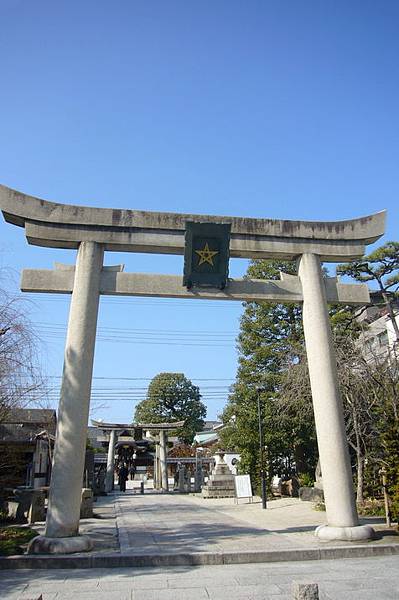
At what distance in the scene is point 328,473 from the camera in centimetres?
924

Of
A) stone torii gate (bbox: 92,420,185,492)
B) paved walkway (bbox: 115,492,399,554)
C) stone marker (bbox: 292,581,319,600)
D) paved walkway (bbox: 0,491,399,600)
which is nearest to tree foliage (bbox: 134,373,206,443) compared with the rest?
stone torii gate (bbox: 92,420,185,492)

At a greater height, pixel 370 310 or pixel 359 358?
pixel 370 310

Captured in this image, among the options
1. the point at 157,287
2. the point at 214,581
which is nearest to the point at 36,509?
the point at 157,287

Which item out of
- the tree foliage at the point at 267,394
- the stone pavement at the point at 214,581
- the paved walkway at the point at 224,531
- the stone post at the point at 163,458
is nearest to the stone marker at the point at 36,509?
the paved walkway at the point at 224,531

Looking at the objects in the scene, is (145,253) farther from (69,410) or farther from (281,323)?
(281,323)

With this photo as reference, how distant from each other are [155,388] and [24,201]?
5170 centimetres

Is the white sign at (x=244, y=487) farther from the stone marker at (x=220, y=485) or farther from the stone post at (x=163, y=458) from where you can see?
the stone post at (x=163, y=458)

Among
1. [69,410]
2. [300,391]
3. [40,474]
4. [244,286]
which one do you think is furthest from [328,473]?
[40,474]

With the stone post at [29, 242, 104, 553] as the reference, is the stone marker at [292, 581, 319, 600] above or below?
below

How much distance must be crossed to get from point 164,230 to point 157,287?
4.43 feet

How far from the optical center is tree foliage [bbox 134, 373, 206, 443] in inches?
2274

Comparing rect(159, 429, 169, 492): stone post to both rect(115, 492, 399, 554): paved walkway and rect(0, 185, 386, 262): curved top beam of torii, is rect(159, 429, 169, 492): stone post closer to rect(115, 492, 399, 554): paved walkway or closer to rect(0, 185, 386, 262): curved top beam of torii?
rect(115, 492, 399, 554): paved walkway

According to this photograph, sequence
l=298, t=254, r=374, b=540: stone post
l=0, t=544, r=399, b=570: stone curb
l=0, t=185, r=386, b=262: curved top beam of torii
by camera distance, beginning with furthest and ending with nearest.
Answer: l=0, t=185, r=386, b=262: curved top beam of torii < l=298, t=254, r=374, b=540: stone post < l=0, t=544, r=399, b=570: stone curb

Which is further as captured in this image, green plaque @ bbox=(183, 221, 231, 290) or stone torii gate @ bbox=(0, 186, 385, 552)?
green plaque @ bbox=(183, 221, 231, 290)
